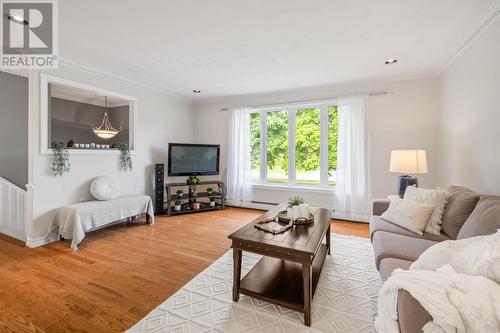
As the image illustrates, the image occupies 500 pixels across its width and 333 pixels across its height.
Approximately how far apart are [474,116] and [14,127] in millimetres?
6540

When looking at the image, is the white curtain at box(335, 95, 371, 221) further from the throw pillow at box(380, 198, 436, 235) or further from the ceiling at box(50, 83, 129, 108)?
the ceiling at box(50, 83, 129, 108)

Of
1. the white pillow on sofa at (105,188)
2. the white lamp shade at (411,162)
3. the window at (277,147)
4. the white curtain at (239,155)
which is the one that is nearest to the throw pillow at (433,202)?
the white lamp shade at (411,162)

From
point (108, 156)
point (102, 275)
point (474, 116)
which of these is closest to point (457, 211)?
point (474, 116)

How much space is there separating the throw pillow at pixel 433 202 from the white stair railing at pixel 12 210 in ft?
15.4

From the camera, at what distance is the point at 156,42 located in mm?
2668

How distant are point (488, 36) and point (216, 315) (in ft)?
11.7

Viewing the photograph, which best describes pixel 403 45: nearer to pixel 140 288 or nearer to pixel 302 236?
pixel 302 236

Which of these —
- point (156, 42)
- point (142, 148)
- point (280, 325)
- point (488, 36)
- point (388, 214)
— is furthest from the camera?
point (142, 148)

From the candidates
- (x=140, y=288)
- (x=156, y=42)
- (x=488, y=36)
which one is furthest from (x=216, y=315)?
(x=488, y=36)

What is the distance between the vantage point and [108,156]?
12.5ft

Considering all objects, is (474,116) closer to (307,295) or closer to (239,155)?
(307,295)

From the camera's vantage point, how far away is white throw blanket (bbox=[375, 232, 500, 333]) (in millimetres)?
822

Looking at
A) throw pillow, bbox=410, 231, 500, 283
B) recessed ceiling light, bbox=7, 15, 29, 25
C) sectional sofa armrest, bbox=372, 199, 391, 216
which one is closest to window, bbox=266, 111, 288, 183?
sectional sofa armrest, bbox=372, 199, 391, 216

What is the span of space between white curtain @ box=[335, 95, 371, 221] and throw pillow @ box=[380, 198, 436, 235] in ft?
5.28
